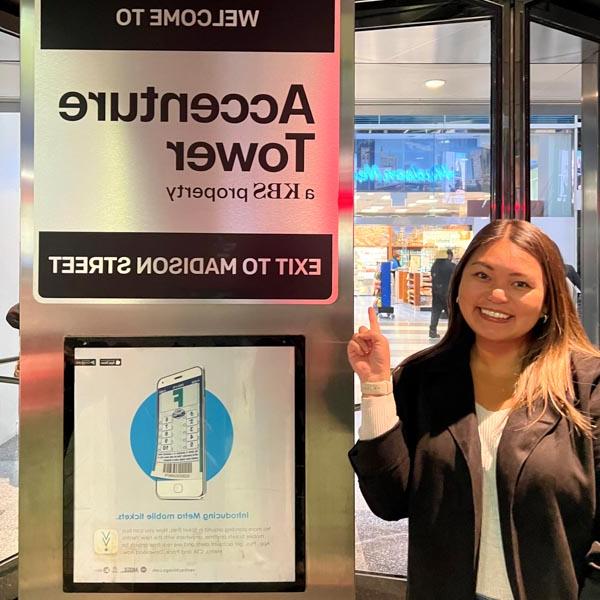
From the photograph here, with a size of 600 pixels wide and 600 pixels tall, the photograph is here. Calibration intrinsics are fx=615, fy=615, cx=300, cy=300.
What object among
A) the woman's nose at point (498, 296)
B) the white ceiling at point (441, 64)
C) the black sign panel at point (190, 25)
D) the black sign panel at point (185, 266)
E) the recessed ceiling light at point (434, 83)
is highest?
the recessed ceiling light at point (434, 83)

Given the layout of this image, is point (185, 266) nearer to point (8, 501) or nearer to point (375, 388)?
point (375, 388)

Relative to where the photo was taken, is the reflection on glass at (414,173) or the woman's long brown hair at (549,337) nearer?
the woman's long brown hair at (549,337)

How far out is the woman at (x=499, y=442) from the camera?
1.16 metres

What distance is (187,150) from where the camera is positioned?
117 cm

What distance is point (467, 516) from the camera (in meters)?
1.19

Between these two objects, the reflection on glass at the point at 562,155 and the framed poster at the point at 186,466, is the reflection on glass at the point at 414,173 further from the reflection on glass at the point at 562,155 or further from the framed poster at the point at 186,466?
the framed poster at the point at 186,466

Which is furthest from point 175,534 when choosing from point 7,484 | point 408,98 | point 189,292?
point 408,98

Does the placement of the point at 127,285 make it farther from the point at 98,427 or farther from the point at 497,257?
the point at 497,257

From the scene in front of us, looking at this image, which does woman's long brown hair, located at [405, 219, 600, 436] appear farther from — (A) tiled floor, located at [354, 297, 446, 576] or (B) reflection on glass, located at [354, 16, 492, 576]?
(B) reflection on glass, located at [354, 16, 492, 576]

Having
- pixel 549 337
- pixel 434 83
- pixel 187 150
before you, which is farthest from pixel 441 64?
pixel 187 150

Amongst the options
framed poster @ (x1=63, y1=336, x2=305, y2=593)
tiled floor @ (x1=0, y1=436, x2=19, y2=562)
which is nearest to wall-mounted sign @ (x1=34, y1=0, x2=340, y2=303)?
framed poster @ (x1=63, y1=336, x2=305, y2=593)

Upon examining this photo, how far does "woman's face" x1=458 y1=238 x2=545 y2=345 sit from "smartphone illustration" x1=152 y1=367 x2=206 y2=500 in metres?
0.57

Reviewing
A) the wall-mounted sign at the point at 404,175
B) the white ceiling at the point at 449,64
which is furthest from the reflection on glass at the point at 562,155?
the wall-mounted sign at the point at 404,175

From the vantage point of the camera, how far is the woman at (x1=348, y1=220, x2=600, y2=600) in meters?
1.16
